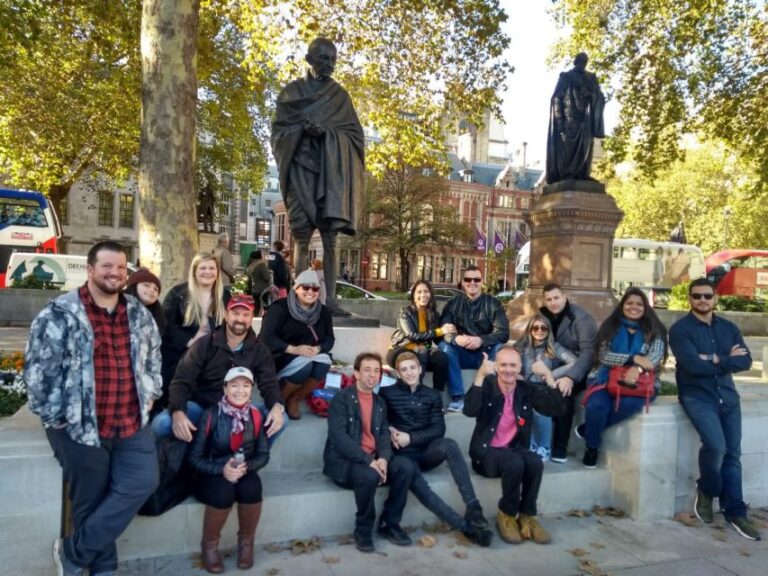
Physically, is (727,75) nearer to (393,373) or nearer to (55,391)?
(393,373)

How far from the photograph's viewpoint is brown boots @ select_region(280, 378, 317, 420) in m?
4.86

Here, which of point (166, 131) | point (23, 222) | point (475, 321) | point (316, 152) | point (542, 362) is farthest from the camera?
point (23, 222)

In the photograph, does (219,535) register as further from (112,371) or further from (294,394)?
(294,394)

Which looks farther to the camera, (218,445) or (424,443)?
(424,443)

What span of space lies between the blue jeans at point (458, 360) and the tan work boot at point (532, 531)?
1457mm

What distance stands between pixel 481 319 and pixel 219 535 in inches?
125

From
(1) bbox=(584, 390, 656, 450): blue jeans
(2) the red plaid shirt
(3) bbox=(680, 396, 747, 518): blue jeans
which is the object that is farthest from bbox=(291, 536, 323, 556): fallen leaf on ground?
(3) bbox=(680, 396, 747, 518): blue jeans

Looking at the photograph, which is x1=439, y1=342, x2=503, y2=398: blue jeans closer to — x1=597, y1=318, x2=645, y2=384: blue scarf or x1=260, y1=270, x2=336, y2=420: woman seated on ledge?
x1=597, y1=318, x2=645, y2=384: blue scarf

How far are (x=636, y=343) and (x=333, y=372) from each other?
8.39 feet

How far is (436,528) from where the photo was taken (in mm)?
4375

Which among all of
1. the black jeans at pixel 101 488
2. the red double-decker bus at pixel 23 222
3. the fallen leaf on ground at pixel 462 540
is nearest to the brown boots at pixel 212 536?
the black jeans at pixel 101 488

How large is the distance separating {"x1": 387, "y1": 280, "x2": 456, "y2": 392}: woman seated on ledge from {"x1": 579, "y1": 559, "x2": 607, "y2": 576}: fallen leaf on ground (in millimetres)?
2027

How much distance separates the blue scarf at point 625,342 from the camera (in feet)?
16.5

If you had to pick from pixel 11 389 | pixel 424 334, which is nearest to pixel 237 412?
pixel 424 334
